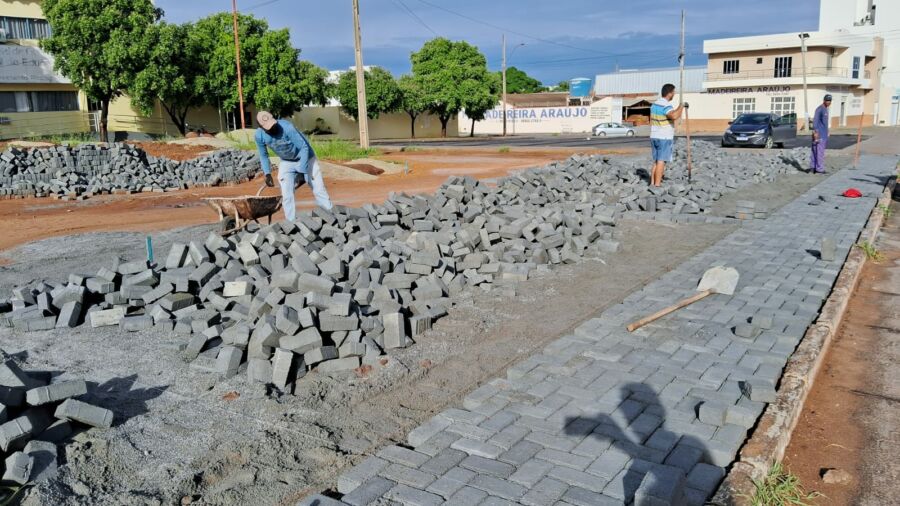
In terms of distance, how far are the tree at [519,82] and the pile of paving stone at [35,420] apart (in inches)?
3796

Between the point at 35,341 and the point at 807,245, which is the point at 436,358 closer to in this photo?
the point at 35,341

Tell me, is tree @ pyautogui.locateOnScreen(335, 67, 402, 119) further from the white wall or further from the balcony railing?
the balcony railing

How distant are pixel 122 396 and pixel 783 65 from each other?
58.6m

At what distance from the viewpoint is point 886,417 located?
401 centimetres

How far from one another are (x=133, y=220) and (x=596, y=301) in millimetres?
8919

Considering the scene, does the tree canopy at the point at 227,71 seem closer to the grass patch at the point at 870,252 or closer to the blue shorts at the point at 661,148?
the blue shorts at the point at 661,148

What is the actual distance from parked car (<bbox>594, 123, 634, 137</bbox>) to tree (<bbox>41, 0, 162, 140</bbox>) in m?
29.2

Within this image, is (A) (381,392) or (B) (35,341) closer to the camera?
(A) (381,392)

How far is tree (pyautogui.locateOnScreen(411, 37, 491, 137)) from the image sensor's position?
50.5m

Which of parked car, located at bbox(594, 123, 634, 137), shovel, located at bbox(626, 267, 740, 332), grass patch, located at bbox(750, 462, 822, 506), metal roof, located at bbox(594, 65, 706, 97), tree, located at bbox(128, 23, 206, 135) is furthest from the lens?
metal roof, located at bbox(594, 65, 706, 97)

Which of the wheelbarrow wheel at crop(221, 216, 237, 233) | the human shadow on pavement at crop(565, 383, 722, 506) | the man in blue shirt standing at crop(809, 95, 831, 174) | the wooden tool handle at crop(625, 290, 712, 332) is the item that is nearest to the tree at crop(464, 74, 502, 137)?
the man in blue shirt standing at crop(809, 95, 831, 174)

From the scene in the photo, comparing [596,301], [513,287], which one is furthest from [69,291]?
[596,301]

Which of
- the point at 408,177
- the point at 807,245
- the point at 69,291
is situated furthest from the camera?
the point at 408,177

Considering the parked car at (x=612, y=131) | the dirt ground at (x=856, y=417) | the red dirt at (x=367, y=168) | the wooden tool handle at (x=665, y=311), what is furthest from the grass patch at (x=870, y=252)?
the parked car at (x=612, y=131)
